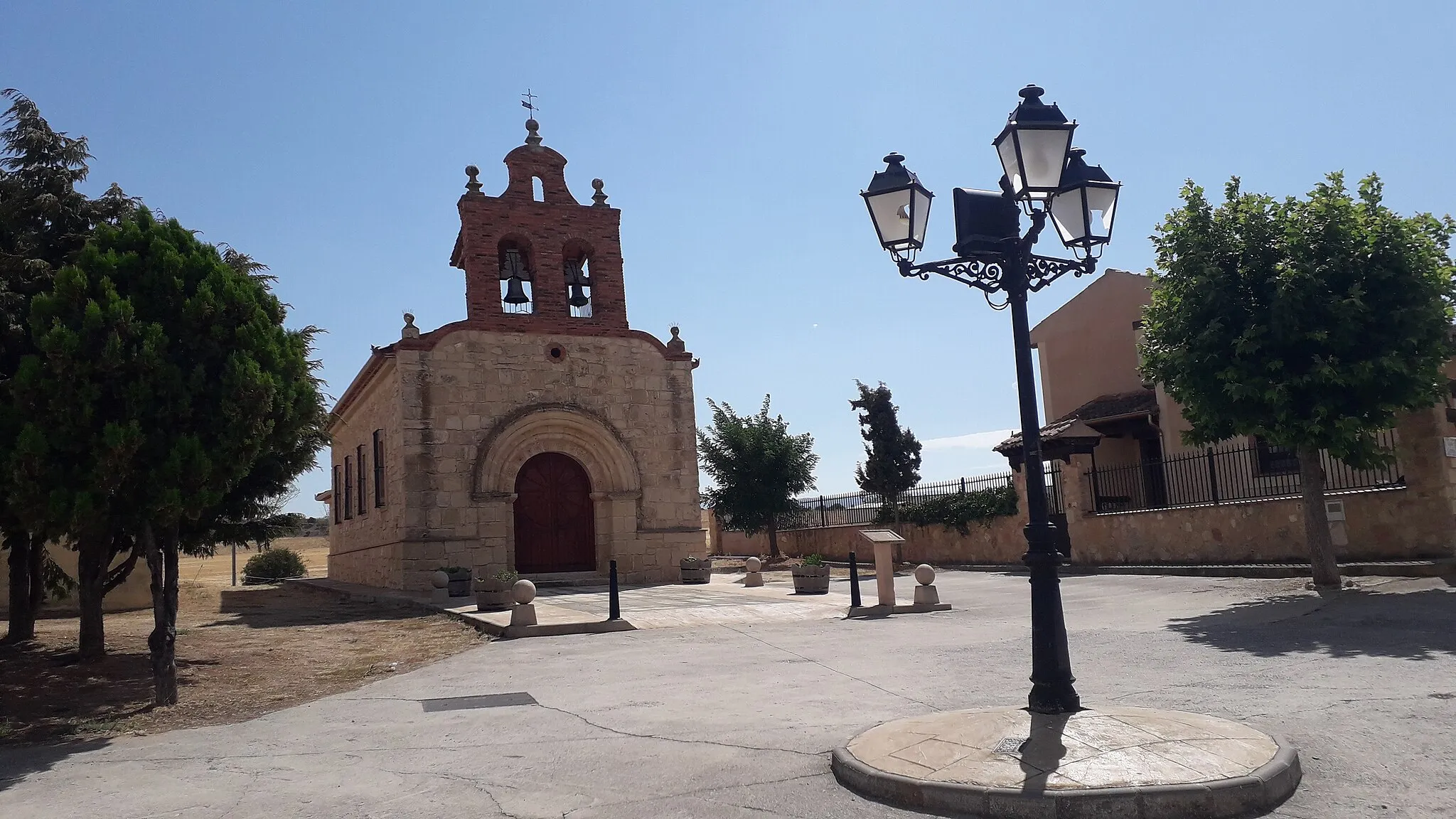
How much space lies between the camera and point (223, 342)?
805 cm

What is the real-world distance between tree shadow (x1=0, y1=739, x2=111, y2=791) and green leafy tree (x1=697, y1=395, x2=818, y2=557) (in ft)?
75.0

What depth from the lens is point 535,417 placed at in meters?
20.7

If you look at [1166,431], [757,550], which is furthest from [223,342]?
[757,550]

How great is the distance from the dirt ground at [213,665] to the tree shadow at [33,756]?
0.87ft

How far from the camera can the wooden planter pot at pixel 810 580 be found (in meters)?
17.0

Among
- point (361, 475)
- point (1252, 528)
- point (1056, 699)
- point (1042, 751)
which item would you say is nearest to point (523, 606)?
point (1056, 699)

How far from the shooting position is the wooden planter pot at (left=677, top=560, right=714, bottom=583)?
67.6 feet

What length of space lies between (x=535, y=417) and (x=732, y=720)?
14501 millimetres

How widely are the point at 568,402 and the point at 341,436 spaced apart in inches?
425

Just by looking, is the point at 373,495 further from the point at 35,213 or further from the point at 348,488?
the point at 35,213

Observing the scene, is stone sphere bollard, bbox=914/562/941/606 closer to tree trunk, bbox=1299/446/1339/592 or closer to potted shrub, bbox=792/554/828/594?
potted shrub, bbox=792/554/828/594

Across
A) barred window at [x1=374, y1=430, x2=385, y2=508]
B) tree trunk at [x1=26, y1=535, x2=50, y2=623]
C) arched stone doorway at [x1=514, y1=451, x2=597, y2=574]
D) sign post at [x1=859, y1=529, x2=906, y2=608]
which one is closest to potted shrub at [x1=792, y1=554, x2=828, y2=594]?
sign post at [x1=859, y1=529, x2=906, y2=608]

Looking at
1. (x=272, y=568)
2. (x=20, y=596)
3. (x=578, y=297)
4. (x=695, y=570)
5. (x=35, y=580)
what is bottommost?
(x=695, y=570)

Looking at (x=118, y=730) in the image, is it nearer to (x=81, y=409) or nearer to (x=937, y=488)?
(x=81, y=409)
